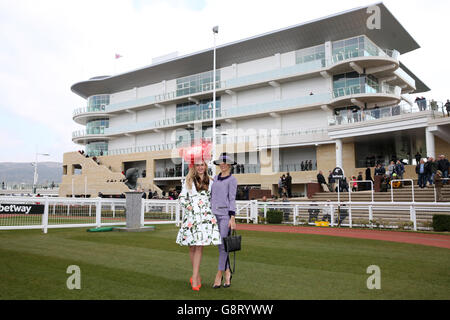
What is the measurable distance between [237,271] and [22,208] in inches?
364

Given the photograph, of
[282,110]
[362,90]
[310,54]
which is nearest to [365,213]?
[362,90]

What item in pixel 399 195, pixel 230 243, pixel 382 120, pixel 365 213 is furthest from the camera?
pixel 382 120

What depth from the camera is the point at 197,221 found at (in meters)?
5.21

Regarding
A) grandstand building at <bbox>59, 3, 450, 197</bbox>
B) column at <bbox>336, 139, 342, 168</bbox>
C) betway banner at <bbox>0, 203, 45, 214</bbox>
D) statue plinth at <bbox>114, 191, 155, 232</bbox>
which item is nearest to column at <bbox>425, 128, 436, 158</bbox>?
grandstand building at <bbox>59, 3, 450, 197</bbox>

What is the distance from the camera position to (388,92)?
35.2 m

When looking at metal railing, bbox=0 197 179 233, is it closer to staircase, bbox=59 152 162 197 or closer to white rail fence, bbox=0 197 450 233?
white rail fence, bbox=0 197 450 233

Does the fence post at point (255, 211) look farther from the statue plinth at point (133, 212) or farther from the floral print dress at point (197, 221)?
the floral print dress at point (197, 221)

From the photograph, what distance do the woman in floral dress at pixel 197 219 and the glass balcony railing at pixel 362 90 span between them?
31866mm

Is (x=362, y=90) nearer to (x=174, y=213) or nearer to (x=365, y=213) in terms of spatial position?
(x=365, y=213)

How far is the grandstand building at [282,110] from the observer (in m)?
32.3

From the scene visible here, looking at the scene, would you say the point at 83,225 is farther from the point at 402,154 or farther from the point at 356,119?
the point at 402,154

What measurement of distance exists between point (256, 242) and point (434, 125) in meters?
19.9

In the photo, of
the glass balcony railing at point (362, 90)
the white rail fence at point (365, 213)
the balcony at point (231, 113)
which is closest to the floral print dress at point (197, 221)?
the white rail fence at point (365, 213)
